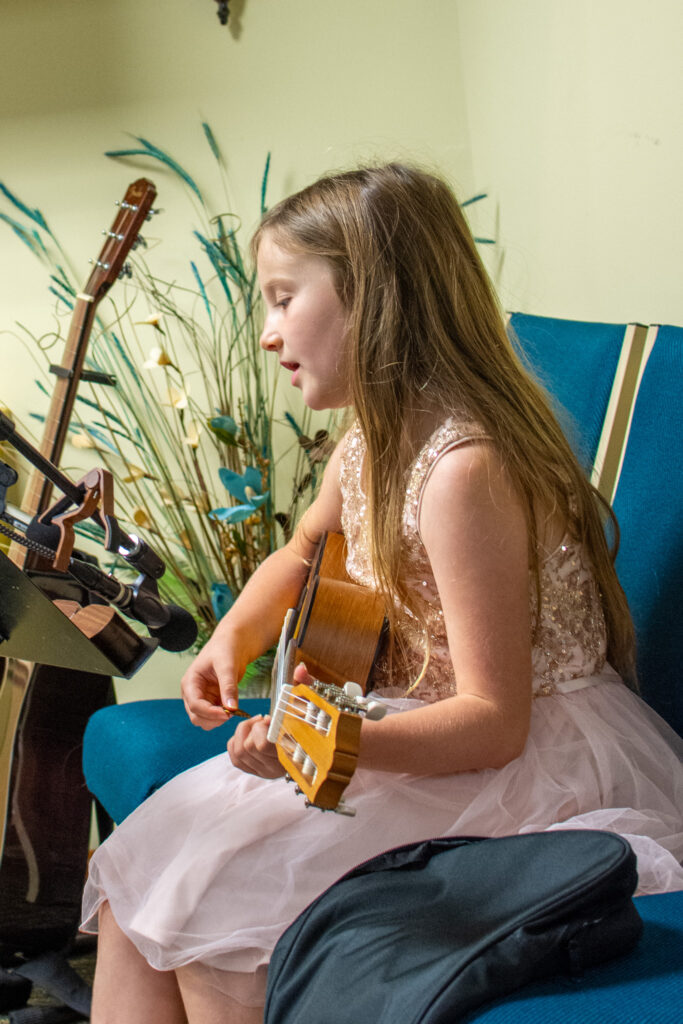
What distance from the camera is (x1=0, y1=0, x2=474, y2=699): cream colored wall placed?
2.17 meters

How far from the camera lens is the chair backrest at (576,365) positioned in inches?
54.4

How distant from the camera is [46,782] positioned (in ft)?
5.28

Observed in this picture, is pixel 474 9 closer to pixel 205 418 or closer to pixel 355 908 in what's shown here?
pixel 205 418

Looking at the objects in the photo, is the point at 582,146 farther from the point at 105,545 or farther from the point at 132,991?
the point at 132,991

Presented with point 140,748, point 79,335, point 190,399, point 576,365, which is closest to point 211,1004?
point 140,748

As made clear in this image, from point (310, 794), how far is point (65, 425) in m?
1.10

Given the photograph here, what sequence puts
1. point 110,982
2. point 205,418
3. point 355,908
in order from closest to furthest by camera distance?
point 355,908, point 110,982, point 205,418

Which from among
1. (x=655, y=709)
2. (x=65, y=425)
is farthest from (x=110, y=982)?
(x=65, y=425)

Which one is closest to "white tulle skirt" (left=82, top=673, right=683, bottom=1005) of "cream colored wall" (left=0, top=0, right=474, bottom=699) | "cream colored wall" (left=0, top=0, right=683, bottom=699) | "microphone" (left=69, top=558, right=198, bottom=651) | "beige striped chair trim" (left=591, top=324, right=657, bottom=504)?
"microphone" (left=69, top=558, right=198, bottom=651)

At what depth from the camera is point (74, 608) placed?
88cm

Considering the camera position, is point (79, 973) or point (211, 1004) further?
point (79, 973)

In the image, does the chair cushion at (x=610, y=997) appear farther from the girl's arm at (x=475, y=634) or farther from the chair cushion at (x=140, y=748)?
the chair cushion at (x=140, y=748)

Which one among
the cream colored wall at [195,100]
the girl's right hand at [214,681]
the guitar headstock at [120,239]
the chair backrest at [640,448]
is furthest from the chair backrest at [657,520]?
the cream colored wall at [195,100]

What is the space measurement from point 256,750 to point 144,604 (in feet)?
0.56
